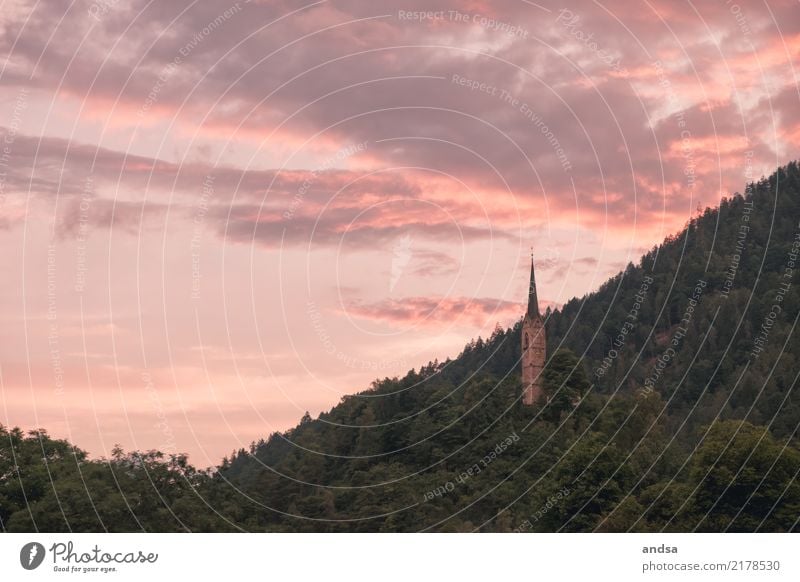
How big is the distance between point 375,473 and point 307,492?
7.60 metres

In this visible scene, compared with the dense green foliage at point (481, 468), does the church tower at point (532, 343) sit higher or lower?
higher

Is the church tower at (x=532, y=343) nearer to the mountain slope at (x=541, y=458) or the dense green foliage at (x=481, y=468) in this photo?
the dense green foliage at (x=481, y=468)

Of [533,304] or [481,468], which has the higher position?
[533,304]

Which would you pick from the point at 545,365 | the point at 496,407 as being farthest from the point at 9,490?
the point at 545,365

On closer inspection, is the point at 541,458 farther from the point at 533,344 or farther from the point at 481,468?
the point at 533,344

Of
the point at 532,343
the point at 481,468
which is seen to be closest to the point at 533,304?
the point at 532,343

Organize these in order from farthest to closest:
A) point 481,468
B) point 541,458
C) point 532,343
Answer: point 532,343 < point 481,468 < point 541,458

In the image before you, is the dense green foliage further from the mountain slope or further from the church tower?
the church tower

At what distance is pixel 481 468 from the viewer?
132625 mm

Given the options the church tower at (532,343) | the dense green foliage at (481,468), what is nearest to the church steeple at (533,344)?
the church tower at (532,343)

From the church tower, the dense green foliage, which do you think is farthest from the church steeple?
the dense green foliage

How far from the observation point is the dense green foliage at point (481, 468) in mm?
91188

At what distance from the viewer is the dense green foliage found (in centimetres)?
9119
